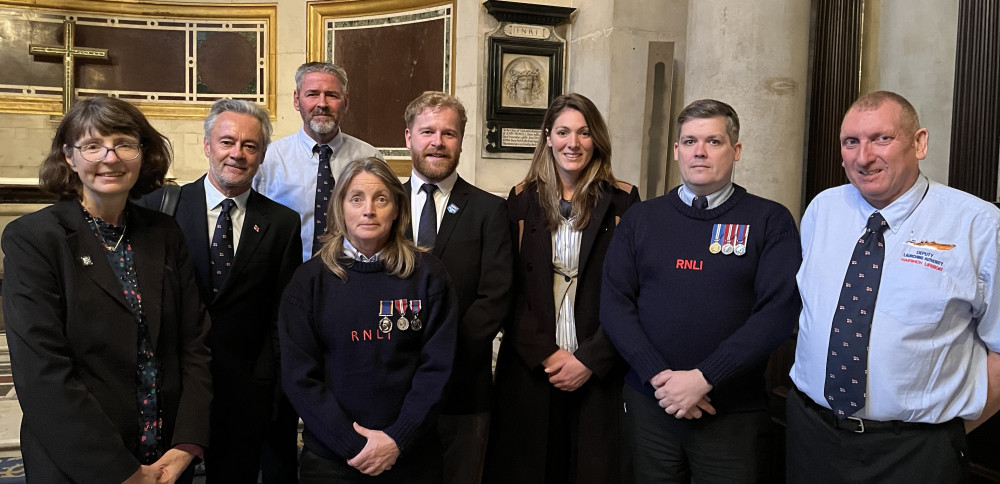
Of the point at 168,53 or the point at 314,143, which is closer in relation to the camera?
the point at 314,143

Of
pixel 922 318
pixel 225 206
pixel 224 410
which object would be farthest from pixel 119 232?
pixel 922 318

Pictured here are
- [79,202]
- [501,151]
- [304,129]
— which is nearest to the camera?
[79,202]

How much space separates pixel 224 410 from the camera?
2.34 meters

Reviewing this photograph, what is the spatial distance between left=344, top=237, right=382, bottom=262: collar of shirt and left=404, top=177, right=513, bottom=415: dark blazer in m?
0.31

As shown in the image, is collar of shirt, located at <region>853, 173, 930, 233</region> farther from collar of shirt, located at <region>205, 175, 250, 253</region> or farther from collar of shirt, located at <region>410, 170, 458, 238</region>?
collar of shirt, located at <region>205, 175, 250, 253</region>

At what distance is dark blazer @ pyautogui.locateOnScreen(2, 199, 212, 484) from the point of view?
1.74 meters

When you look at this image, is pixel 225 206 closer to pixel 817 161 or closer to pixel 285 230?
pixel 285 230

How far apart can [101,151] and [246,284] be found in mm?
655

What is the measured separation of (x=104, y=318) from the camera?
6.04 ft

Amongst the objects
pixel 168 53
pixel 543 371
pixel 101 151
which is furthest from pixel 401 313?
pixel 168 53

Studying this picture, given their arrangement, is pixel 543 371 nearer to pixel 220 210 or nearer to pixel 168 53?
pixel 220 210

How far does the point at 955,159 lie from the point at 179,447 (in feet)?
11.6

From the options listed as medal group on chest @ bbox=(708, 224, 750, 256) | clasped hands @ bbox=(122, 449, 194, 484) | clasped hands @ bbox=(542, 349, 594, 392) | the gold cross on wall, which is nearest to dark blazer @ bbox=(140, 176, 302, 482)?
clasped hands @ bbox=(122, 449, 194, 484)

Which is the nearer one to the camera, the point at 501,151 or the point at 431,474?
the point at 431,474
